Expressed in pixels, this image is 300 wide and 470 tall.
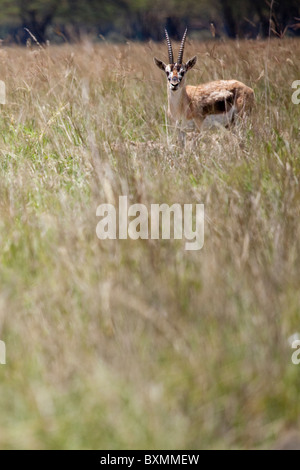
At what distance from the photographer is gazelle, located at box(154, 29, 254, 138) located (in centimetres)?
586

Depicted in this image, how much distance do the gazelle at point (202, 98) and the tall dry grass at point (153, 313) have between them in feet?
6.01

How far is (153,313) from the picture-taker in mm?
2400

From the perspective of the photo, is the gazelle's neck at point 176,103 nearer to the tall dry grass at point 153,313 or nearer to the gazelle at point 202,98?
the gazelle at point 202,98

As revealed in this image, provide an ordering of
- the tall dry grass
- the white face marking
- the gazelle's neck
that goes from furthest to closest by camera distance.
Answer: the gazelle's neck, the white face marking, the tall dry grass

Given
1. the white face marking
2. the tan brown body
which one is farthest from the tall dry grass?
the tan brown body

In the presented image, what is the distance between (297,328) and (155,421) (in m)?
0.65

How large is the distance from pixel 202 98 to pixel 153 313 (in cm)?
404

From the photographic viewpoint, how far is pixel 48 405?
2.08m

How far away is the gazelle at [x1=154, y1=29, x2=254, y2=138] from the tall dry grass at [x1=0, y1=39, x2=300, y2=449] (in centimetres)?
183

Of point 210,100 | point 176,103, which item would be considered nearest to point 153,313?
point 176,103

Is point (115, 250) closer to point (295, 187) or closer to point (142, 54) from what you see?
point (295, 187)

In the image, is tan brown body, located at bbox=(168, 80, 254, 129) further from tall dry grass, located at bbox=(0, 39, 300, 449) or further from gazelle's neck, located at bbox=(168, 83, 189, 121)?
tall dry grass, located at bbox=(0, 39, 300, 449)

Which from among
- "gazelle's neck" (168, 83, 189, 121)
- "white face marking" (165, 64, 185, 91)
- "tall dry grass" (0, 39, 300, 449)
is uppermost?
"white face marking" (165, 64, 185, 91)

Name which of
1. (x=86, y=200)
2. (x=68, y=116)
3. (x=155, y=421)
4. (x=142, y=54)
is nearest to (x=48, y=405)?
(x=155, y=421)
